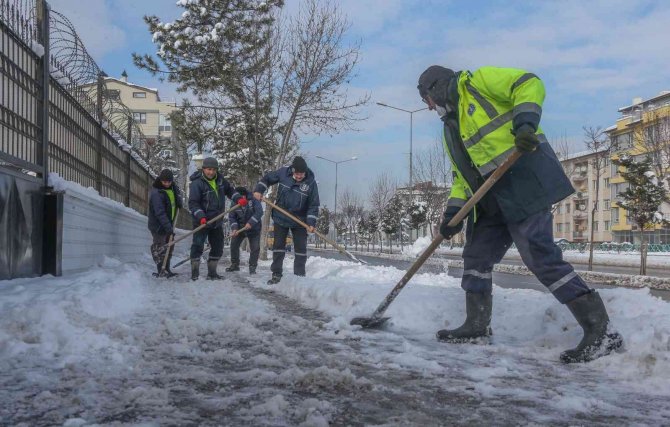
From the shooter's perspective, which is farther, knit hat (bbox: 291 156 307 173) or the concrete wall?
knit hat (bbox: 291 156 307 173)

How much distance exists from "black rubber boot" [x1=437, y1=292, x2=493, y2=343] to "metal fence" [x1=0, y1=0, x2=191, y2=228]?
444 centimetres

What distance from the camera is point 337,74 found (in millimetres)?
18875

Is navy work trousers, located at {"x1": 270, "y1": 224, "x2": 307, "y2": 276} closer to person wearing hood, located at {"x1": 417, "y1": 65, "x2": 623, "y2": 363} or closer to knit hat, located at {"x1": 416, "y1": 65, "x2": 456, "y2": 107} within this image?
person wearing hood, located at {"x1": 417, "y1": 65, "x2": 623, "y2": 363}

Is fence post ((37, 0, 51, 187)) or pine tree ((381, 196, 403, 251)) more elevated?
fence post ((37, 0, 51, 187))

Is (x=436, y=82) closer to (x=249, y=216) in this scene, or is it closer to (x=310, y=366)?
(x=310, y=366)

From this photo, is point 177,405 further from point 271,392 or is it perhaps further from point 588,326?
point 588,326

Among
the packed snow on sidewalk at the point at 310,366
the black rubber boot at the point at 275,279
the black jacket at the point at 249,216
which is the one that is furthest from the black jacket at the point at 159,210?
the packed snow on sidewalk at the point at 310,366

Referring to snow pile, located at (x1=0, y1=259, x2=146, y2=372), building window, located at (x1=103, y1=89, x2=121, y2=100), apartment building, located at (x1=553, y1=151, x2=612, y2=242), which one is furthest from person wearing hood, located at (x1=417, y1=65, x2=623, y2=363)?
apartment building, located at (x1=553, y1=151, x2=612, y2=242)

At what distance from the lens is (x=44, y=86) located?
24.0 feet

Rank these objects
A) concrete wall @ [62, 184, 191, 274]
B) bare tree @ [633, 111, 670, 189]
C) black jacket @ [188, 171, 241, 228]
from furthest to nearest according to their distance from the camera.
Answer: bare tree @ [633, 111, 670, 189] < black jacket @ [188, 171, 241, 228] < concrete wall @ [62, 184, 191, 274]

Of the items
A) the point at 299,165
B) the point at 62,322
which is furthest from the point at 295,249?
the point at 62,322

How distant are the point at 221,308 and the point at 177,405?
300 cm

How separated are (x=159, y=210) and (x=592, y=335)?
748 cm

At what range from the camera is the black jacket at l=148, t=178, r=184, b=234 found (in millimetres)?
9805
